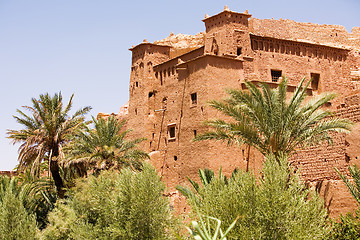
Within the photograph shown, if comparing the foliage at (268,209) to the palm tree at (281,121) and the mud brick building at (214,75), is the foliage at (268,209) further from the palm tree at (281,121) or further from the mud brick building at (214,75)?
the mud brick building at (214,75)

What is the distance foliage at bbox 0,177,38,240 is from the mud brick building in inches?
286

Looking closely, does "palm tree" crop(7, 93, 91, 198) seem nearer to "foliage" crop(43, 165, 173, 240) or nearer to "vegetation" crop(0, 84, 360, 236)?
"vegetation" crop(0, 84, 360, 236)

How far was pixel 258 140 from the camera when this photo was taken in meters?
16.5

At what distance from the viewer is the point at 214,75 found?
25688 mm

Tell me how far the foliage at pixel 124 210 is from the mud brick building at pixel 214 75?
7.30m

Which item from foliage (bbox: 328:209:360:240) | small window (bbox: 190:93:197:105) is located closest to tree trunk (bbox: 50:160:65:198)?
small window (bbox: 190:93:197:105)

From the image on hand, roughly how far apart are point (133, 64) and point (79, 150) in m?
11.1

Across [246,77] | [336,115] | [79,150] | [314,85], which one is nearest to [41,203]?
[79,150]

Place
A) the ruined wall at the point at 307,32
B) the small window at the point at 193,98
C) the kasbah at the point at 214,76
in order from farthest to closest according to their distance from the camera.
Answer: the ruined wall at the point at 307,32 < the small window at the point at 193,98 < the kasbah at the point at 214,76

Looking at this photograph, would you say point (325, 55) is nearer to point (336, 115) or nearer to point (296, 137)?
point (336, 115)

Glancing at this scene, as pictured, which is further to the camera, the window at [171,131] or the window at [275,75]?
the window at [275,75]

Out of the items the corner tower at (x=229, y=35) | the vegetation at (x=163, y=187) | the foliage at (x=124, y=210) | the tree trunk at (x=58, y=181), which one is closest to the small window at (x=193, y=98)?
the corner tower at (x=229, y=35)

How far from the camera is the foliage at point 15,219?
20.4m

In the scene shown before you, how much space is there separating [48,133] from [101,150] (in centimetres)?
265
